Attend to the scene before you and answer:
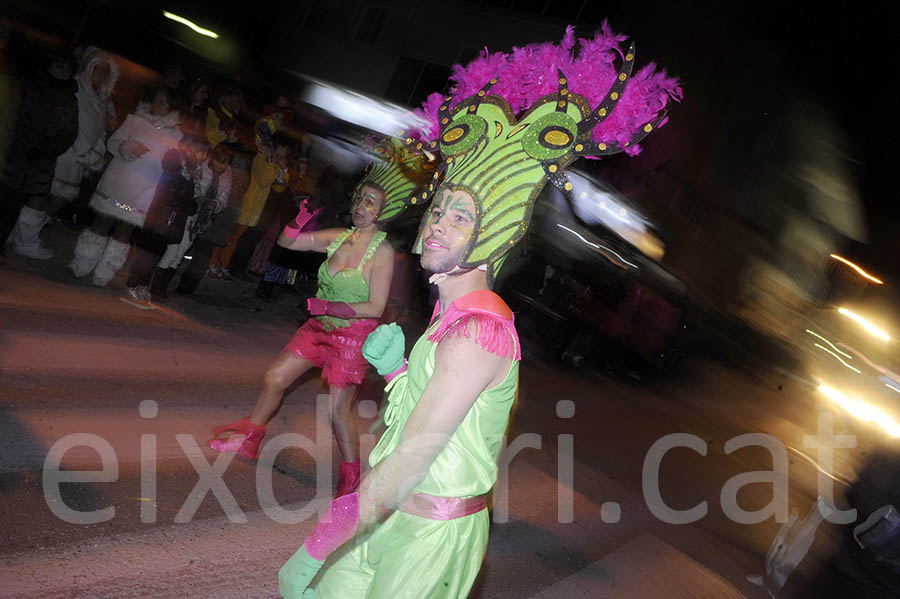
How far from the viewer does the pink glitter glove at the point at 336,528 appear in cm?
217

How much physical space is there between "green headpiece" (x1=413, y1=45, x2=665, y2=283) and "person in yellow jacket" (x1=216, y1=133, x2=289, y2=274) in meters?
6.94

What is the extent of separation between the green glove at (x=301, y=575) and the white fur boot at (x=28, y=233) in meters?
6.41

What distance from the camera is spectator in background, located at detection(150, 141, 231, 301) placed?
311 inches

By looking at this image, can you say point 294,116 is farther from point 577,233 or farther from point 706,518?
point 706,518

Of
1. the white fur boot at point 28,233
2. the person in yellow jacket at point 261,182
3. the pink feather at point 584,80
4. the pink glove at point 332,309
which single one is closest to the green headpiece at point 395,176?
the pink glove at point 332,309

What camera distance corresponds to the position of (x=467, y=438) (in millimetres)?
2188

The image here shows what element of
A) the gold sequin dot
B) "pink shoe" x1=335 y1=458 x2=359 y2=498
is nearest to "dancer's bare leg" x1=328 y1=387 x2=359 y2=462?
"pink shoe" x1=335 y1=458 x2=359 y2=498

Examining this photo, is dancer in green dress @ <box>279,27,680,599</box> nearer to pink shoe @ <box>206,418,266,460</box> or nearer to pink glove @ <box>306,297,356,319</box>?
pink glove @ <box>306,297,356,319</box>

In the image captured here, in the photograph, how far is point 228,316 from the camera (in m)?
8.38

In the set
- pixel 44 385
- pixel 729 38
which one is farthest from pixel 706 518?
pixel 729 38

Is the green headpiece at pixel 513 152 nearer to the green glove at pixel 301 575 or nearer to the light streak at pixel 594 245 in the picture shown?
the green glove at pixel 301 575

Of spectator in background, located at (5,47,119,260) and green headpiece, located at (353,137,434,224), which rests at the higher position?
green headpiece, located at (353,137,434,224)

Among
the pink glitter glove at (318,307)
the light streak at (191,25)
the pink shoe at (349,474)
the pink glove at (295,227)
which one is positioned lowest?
the pink shoe at (349,474)

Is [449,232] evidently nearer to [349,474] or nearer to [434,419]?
[434,419]
